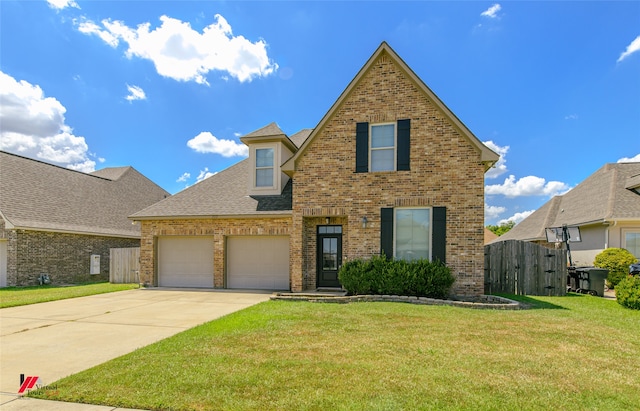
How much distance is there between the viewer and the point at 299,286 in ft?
39.8

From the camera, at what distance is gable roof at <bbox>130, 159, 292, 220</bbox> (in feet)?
Result: 45.5

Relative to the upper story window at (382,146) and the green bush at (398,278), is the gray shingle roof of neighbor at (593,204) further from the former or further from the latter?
the upper story window at (382,146)

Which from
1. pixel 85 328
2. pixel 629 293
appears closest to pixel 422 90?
pixel 629 293

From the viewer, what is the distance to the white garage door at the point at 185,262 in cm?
1478

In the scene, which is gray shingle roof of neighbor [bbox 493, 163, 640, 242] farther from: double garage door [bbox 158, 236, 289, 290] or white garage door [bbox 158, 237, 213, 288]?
white garage door [bbox 158, 237, 213, 288]

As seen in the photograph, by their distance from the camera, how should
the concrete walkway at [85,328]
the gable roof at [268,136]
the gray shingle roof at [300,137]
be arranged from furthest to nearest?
the gray shingle roof at [300,137] → the gable roof at [268,136] → the concrete walkway at [85,328]

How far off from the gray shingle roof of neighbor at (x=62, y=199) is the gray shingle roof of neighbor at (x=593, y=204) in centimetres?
2410

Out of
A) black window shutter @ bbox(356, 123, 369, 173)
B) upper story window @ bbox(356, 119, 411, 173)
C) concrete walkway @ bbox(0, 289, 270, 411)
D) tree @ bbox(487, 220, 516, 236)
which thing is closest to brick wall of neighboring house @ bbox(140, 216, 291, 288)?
concrete walkway @ bbox(0, 289, 270, 411)

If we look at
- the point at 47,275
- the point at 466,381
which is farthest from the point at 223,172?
the point at 466,381

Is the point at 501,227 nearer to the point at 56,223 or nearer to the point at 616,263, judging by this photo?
the point at 616,263

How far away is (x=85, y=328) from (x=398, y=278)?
790 cm

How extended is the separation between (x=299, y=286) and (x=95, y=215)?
1390 centimetres

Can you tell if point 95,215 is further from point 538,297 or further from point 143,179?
point 538,297

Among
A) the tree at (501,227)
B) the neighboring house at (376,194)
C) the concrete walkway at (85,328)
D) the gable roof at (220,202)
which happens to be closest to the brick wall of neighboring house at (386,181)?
the neighboring house at (376,194)
